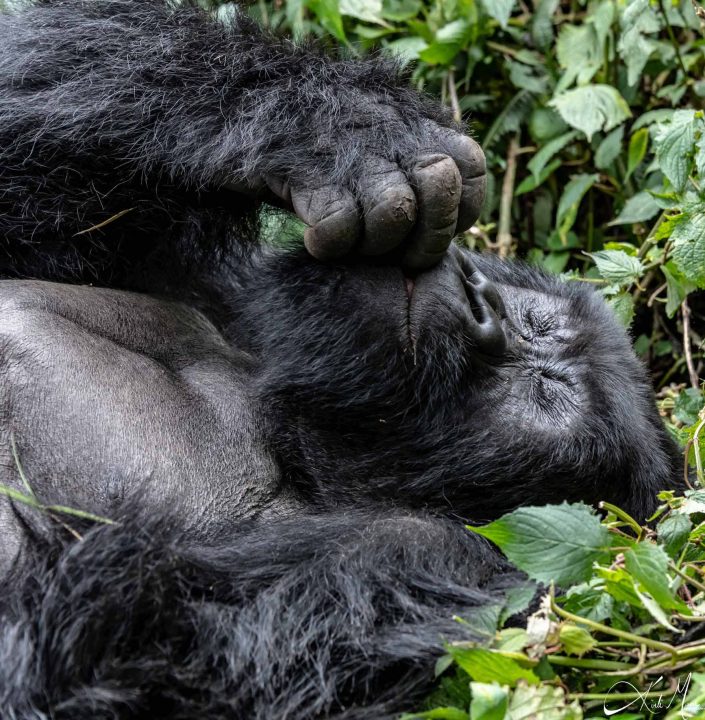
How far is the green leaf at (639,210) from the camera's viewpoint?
10.8 ft

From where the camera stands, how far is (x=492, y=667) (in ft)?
5.13

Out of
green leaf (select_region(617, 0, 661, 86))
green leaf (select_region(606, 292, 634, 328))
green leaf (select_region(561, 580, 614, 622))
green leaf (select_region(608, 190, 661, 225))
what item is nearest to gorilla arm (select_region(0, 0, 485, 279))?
green leaf (select_region(561, 580, 614, 622))

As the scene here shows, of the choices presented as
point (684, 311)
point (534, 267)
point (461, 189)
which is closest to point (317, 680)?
point (461, 189)

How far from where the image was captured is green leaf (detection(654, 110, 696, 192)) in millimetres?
2525

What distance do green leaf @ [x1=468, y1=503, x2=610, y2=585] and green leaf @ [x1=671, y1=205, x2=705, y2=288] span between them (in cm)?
96

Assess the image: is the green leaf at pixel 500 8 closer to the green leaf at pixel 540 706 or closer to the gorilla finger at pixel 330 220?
the gorilla finger at pixel 330 220

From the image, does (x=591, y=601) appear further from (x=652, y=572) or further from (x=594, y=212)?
(x=594, y=212)

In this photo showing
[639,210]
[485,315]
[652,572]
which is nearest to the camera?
[652,572]

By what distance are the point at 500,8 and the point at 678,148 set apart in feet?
4.11

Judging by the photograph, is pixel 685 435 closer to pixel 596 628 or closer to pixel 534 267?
pixel 534 267

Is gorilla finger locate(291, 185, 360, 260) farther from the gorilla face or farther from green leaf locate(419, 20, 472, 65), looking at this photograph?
green leaf locate(419, 20, 472, 65)

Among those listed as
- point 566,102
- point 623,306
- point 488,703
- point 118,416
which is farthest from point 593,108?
point 488,703

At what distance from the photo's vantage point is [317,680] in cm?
172

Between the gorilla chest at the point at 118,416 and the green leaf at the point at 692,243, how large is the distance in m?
1.03
